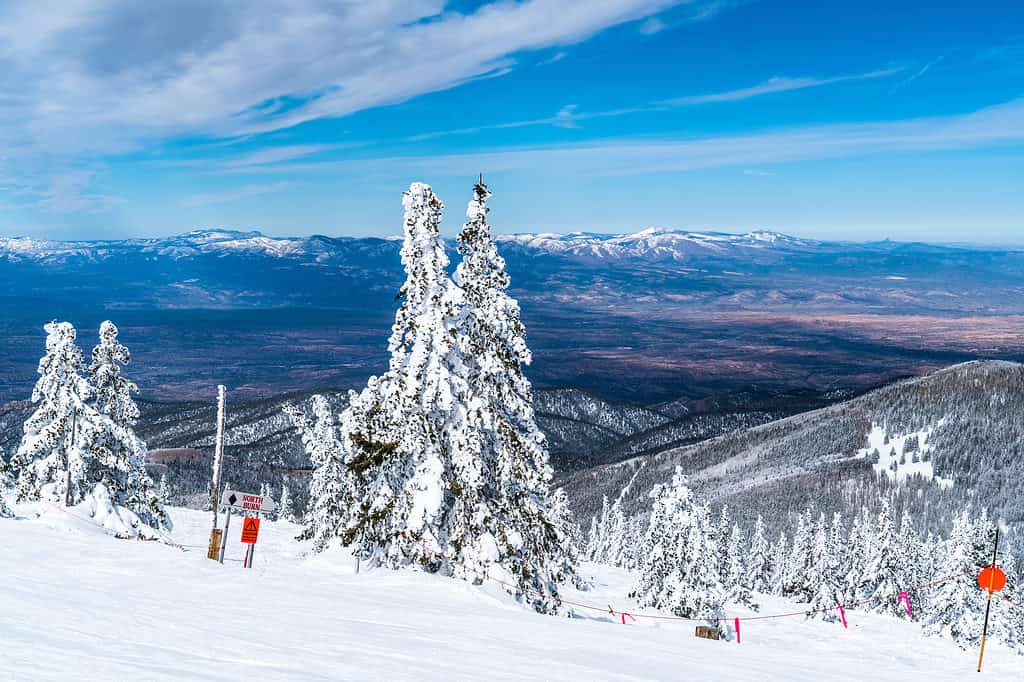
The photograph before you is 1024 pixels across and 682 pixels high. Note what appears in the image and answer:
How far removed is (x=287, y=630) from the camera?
1084 centimetres

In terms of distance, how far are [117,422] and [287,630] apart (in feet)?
80.7

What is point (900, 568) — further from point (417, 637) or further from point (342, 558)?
point (417, 637)

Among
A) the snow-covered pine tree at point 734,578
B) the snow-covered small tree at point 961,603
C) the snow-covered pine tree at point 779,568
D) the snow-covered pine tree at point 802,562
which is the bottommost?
the snow-covered pine tree at point 779,568

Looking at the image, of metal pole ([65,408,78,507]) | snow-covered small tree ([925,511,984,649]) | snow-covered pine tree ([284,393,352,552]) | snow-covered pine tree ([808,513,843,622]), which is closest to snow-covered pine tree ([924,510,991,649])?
snow-covered small tree ([925,511,984,649])

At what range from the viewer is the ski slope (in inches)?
309

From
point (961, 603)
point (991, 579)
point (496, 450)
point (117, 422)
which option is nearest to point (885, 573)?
point (961, 603)

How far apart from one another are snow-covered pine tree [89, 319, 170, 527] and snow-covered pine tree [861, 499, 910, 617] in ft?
202

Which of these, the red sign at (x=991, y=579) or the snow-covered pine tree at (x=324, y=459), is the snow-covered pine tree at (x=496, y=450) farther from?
the snow-covered pine tree at (x=324, y=459)

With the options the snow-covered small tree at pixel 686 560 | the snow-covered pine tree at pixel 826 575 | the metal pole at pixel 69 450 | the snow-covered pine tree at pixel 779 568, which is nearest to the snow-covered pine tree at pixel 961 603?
the snow-covered pine tree at pixel 826 575

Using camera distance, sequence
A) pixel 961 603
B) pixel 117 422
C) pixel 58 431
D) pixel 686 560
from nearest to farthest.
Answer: pixel 58 431, pixel 117 422, pixel 686 560, pixel 961 603

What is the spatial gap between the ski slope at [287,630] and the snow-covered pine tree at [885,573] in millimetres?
47756

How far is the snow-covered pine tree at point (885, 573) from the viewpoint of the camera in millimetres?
65875

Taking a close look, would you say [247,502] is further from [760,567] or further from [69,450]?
[760,567]

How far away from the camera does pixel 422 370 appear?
21688 millimetres
